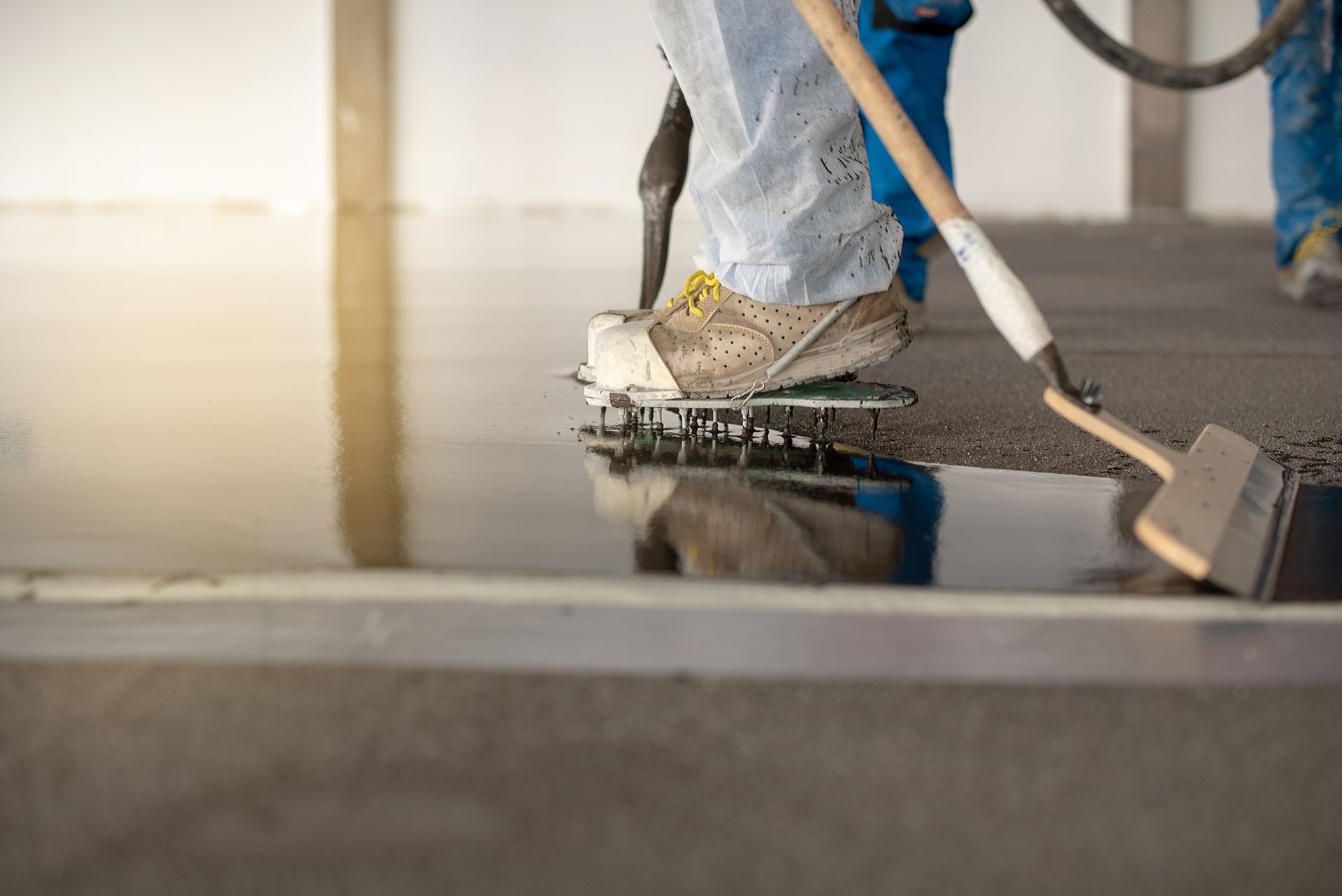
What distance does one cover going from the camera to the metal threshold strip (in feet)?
2.72

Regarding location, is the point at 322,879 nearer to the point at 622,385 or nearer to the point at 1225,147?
the point at 622,385

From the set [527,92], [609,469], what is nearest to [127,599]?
[609,469]

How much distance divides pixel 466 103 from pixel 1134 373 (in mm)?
8654

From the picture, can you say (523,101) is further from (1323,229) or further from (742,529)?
(742,529)

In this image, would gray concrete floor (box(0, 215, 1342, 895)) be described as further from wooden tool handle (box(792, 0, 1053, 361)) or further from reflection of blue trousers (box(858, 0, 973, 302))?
reflection of blue trousers (box(858, 0, 973, 302))

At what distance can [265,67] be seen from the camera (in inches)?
398

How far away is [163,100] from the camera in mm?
10133

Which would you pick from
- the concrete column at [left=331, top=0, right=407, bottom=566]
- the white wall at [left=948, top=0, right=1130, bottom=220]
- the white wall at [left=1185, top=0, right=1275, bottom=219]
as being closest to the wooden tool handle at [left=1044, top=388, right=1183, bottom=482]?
the concrete column at [left=331, top=0, right=407, bottom=566]

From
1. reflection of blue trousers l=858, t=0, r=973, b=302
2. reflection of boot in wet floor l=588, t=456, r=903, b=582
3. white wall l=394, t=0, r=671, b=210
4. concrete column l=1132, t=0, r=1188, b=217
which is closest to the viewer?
reflection of boot in wet floor l=588, t=456, r=903, b=582

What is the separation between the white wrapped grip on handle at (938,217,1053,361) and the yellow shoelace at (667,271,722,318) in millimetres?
401

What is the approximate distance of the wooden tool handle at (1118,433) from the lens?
3.93 ft

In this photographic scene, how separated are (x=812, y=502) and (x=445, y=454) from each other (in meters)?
0.44

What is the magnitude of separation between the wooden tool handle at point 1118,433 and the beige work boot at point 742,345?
33 cm

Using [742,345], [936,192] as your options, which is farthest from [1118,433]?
[742,345]
